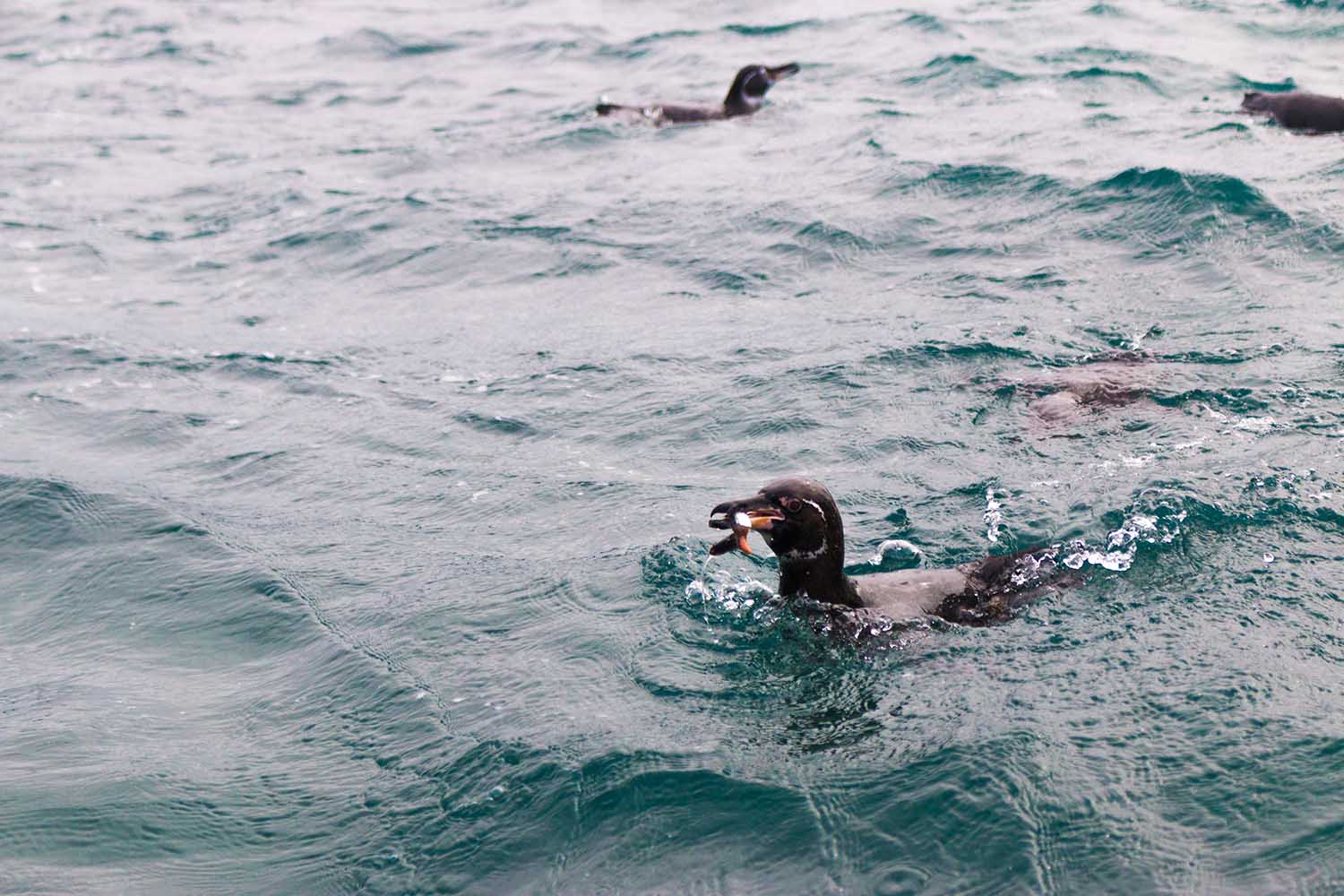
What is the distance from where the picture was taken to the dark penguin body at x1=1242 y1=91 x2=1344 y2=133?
14320mm

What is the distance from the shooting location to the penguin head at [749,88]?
59.4ft

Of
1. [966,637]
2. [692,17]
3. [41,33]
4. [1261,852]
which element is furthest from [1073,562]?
[41,33]

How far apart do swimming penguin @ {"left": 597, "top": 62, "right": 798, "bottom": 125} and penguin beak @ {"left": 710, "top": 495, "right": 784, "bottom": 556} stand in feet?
40.5

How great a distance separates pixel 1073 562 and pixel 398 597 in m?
3.84

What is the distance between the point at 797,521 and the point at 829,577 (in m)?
0.35

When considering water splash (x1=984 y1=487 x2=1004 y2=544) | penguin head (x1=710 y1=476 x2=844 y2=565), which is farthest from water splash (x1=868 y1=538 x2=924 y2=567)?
Result: penguin head (x1=710 y1=476 x2=844 y2=565)

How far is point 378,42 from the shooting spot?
25.6 m

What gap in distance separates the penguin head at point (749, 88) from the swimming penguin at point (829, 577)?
12217mm

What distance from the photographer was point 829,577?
6859 millimetres

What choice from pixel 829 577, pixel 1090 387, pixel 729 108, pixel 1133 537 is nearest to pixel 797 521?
pixel 829 577

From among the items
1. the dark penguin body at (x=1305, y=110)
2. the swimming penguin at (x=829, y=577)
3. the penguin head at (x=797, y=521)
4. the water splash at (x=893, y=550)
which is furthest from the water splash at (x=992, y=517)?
the dark penguin body at (x=1305, y=110)

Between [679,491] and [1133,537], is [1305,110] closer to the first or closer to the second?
[1133,537]

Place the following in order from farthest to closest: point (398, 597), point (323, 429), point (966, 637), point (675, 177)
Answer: point (675, 177)
point (323, 429)
point (398, 597)
point (966, 637)

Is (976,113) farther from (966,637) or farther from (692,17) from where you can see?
(966,637)
